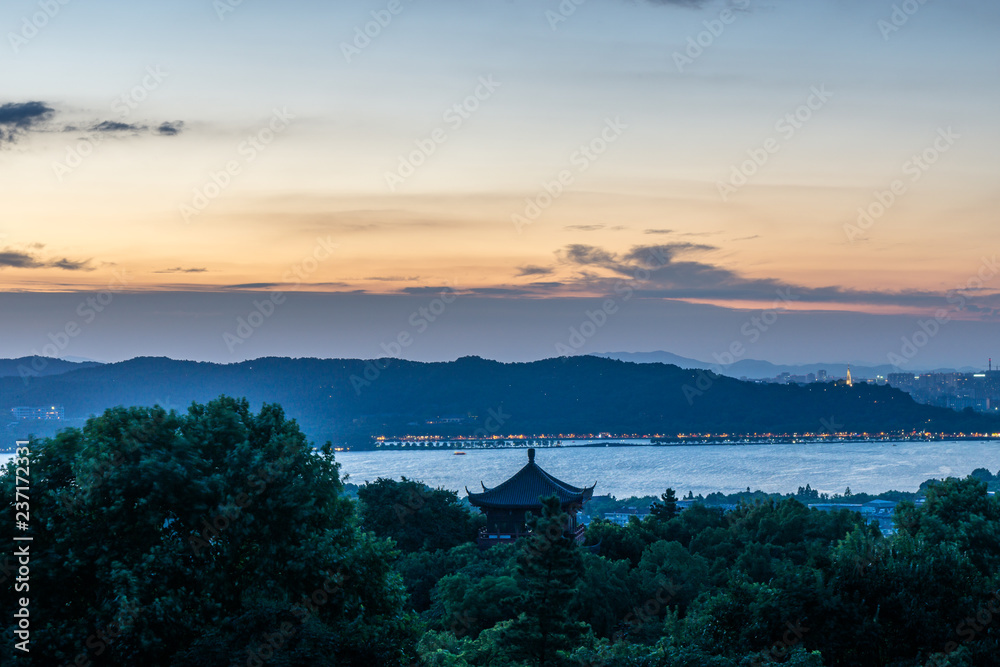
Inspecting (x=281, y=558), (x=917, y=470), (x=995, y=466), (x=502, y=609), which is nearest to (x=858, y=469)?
(x=917, y=470)

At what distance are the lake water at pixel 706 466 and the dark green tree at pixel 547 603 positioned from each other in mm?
72719

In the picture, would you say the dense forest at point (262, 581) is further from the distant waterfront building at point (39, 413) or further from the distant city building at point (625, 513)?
the distant waterfront building at point (39, 413)

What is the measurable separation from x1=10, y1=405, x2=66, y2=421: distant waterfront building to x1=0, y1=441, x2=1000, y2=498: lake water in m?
6.98

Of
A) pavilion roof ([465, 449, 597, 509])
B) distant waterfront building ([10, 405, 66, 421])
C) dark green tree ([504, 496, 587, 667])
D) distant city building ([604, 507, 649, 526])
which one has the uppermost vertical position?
distant waterfront building ([10, 405, 66, 421])

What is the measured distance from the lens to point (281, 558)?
12.4 m

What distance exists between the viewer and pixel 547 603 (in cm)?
1647

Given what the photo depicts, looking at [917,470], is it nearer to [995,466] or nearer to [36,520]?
[995,466]

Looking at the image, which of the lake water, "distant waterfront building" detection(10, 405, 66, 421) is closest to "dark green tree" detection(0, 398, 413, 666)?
the lake water

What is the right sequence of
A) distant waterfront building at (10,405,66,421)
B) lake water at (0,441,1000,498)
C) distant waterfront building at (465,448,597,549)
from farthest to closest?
distant waterfront building at (10,405,66,421) → lake water at (0,441,1000,498) → distant waterfront building at (465,448,597,549)

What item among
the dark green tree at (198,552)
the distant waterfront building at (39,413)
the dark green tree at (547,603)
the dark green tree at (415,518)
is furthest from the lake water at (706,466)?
the dark green tree at (198,552)

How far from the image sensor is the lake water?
105 meters

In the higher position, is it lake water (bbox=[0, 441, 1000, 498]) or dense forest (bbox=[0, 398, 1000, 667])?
dense forest (bbox=[0, 398, 1000, 667])

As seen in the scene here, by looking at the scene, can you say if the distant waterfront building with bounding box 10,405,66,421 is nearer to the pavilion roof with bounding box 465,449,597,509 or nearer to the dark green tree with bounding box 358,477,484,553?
the dark green tree with bounding box 358,477,484,553

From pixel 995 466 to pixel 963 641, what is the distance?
125 meters
